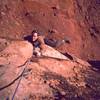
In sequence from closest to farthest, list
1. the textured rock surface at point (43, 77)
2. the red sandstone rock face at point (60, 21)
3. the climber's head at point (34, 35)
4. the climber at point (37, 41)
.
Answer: the textured rock surface at point (43, 77) → the climber at point (37, 41) → the climber's head at point (34, 35) → the red sandstone rock face at point (60, 21)

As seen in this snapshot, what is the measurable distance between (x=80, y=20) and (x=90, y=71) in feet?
8.15

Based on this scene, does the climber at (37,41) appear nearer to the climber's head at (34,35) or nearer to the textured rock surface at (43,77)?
the climber's head at (34,35)

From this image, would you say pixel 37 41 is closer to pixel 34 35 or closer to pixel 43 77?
pixel 34 35

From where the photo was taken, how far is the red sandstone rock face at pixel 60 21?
7449 millimetres

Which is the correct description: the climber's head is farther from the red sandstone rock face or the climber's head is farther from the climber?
the red sandstone rock face

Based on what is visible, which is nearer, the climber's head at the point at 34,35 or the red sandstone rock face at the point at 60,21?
the climber's head at the point at 34,35

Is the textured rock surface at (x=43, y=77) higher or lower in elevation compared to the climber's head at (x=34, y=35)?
lower

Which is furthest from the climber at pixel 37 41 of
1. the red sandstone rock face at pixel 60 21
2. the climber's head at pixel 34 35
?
the red sandstone rock face at pixel 60 21

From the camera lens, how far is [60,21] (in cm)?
800

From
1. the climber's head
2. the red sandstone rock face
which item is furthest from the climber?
the red sandstone rock face

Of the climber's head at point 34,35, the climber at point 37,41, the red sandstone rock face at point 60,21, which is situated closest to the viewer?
the climber at point 37,41

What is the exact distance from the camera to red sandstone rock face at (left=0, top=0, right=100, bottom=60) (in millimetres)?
7449

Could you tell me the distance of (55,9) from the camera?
8.05m

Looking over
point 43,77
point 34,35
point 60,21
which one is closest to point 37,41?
point 34,35
